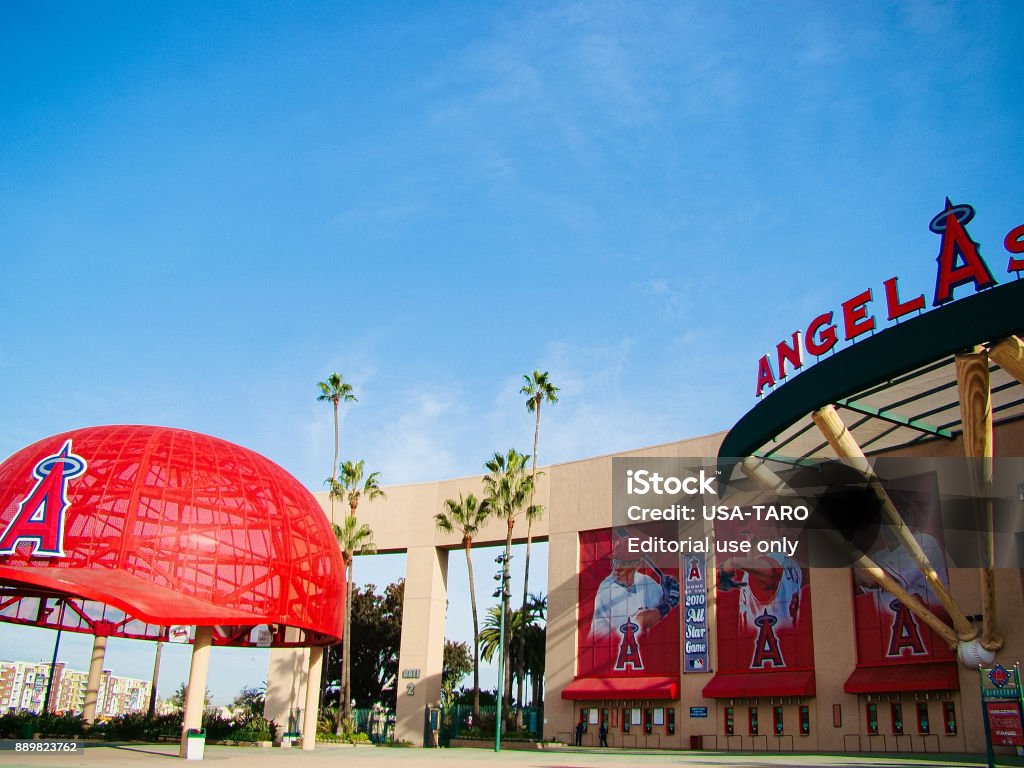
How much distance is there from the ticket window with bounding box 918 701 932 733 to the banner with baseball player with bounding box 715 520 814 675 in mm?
5112

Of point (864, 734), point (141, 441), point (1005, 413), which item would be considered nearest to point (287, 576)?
point (141, 441)

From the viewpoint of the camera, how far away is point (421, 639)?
52.7 metres

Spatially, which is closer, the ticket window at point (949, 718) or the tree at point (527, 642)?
the ticket window at point (949, 718)

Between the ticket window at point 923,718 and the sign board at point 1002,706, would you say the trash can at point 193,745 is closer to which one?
the sign board at point 1002,706

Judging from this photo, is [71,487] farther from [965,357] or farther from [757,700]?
[757,700]

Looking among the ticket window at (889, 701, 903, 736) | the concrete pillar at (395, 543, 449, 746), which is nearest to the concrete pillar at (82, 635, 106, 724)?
the concrete pillar at (395, 543, 449, 746)

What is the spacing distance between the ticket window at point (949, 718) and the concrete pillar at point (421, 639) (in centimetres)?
2865

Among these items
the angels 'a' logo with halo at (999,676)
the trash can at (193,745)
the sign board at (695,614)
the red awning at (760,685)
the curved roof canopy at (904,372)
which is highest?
the curved roof canopy at (904,372)

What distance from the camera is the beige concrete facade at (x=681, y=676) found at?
111 feet

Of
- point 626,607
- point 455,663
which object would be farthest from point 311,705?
point 455,663

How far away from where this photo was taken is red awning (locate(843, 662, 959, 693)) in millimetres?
33531

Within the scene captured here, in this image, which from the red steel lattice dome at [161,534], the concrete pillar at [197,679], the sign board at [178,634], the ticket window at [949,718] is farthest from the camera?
the sign board at [178,634]

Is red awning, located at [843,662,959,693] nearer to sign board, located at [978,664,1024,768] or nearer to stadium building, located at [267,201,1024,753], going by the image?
stadium building, located at [267,201,1024,753]

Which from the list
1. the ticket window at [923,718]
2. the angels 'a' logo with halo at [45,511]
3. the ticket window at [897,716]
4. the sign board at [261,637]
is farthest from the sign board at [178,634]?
the ticket window at [923,718]
